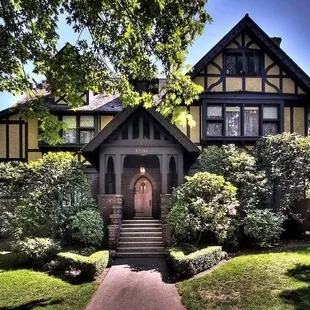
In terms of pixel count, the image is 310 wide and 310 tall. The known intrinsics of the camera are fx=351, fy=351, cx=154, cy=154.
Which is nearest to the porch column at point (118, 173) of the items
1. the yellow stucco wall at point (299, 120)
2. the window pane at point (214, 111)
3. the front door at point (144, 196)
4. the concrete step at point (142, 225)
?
the concrete step at point (142, 225)

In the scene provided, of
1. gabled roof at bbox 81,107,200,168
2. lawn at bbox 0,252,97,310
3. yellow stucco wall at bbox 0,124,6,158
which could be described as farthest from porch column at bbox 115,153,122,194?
yellow stucco wall at bbox 0,124,6,158

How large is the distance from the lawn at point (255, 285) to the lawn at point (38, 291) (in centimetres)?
265

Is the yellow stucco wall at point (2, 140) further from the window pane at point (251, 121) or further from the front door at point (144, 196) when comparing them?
the window pane at point (251, 121)

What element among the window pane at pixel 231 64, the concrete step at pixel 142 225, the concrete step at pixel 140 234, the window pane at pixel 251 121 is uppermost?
A: the window pane at pixel 231 64

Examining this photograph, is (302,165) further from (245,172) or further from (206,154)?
(206,154)

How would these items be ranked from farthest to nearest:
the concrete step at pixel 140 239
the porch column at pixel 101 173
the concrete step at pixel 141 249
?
the porch column at pixel 101 173
the concrete step at pixel 140 239
the concrete step at pixel 141 249

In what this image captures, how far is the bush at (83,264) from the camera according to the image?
10.5 metres

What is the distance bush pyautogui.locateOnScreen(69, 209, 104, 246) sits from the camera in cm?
1300

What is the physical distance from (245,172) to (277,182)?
1709 millimetres

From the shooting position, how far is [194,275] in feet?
34.8

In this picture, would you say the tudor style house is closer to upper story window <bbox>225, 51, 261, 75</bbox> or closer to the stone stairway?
upper story window <bbox>225, 51, 261, 75</bbox>

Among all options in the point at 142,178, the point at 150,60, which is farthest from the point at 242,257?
the point at 142,178

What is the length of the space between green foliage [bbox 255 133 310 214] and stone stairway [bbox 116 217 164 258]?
5.23m

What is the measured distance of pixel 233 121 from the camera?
1875 cm
